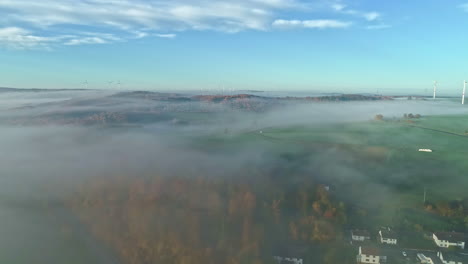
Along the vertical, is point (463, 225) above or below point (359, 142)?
below

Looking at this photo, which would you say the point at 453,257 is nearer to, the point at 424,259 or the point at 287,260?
the point at 424,259

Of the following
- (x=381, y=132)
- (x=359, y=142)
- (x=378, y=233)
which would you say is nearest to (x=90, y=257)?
(x=378, y=233)

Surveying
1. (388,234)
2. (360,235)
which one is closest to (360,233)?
(360,235)

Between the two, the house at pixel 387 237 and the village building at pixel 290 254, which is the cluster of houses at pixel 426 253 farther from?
the village building at pixel 290 254

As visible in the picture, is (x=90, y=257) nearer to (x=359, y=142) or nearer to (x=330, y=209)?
(x=330, y=209)

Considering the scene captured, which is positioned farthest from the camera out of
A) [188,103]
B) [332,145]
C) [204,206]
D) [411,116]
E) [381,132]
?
[188,103]

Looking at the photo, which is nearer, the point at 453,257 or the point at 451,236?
the point at 453,257
